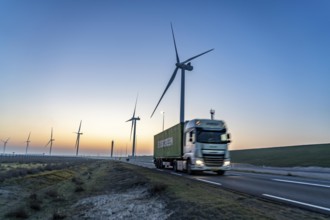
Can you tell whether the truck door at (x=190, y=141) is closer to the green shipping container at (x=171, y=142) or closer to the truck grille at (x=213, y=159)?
the truck grille at (x=213, y=159)

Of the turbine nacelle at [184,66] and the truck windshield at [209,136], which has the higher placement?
the turbine nacelle at [184,66]

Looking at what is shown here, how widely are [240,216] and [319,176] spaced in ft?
61.7

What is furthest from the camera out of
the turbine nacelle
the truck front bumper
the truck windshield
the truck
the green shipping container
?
the turbine nacelle

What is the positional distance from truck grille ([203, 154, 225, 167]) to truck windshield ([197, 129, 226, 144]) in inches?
41.3

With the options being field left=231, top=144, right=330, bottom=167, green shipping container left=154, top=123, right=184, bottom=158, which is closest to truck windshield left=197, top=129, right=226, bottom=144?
green shipping container left=154, top=123, right=184, bottom=158

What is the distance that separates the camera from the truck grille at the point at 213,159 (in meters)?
21.8

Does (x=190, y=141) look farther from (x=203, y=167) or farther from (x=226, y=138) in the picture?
(x=226, y=138)

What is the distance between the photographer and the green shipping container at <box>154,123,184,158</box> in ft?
88.7

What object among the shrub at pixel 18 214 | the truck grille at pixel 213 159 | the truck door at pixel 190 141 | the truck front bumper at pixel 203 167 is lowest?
→ the shrub at pixel 18 214

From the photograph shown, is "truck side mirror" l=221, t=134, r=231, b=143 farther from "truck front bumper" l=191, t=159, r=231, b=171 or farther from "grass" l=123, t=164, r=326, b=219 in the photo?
"grass" l=123, t=164, r=326, b=219

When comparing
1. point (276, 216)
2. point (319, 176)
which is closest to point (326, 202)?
point (276, 216)

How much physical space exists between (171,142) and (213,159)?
8.70 meters

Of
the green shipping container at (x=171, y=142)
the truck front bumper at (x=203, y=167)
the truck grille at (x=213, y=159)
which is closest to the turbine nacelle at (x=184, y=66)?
the green shipping container at (x=171, y=142)

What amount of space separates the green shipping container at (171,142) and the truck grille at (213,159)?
4.60 meters
